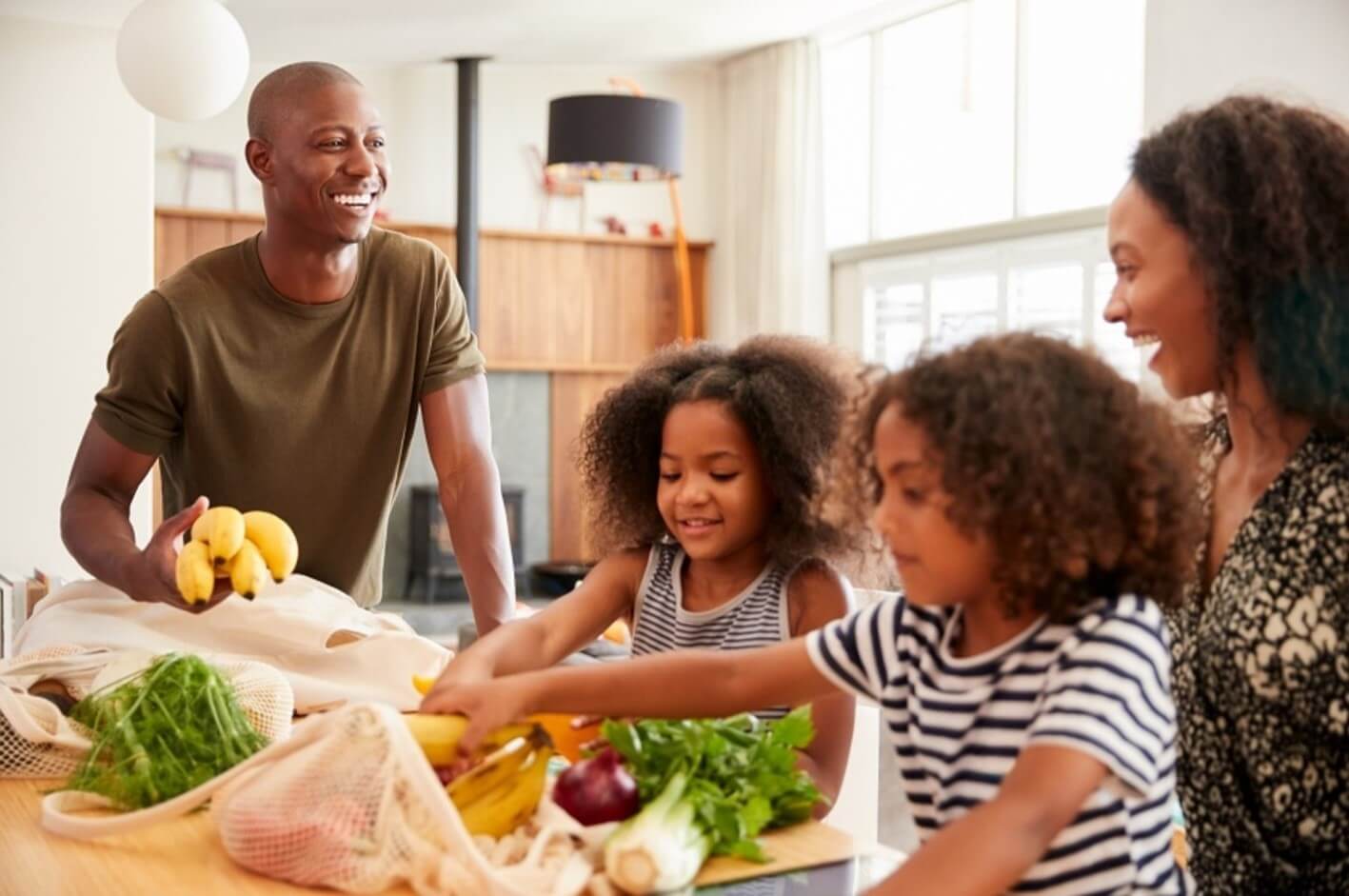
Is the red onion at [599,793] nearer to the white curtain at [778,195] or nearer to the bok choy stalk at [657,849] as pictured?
the bok choy stalk at [657,849]

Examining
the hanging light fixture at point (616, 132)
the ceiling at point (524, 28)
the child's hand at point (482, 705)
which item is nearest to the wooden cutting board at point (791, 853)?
the child's hand at point (482, 705)

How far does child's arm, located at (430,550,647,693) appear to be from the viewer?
174cm

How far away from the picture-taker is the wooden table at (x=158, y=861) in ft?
4.57

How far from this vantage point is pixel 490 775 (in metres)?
1.43

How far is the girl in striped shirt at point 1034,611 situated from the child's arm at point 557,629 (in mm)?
514

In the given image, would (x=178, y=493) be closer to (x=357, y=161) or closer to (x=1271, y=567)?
(x=357, y=161)

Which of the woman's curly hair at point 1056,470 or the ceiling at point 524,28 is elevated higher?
the ceiling at point 524,28

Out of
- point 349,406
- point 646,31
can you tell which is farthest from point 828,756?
point 646,31

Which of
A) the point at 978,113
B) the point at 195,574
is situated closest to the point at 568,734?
the point at 195,574

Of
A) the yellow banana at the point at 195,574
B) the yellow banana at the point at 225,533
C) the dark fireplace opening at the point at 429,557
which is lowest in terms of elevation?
the dark fireplace opening at the point at 429,557

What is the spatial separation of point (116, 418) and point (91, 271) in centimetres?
491

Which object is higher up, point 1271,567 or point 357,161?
point 357,161

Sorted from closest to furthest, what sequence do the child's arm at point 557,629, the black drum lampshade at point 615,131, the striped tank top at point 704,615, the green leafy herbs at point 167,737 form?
the green leafy herbs at point 167,737
the child's arm at point 557,629
the striped tank top at point 704,615
the black drum lampshade at point 615,131

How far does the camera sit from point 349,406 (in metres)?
2.60
